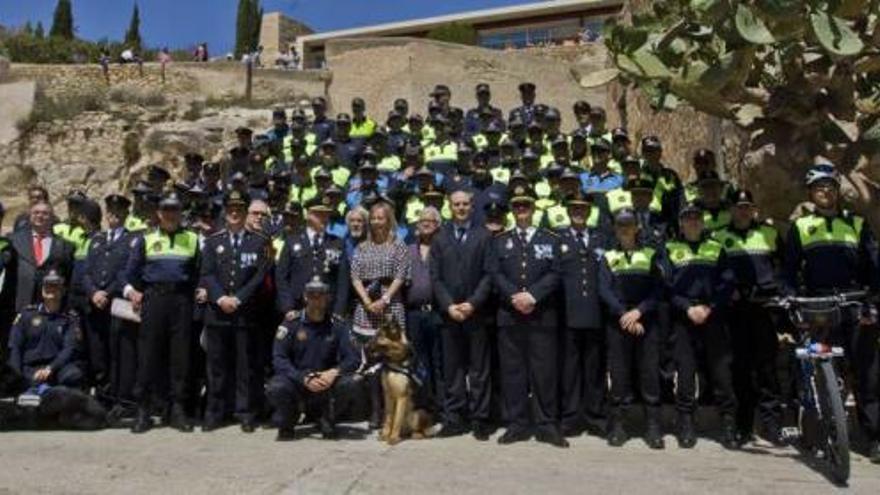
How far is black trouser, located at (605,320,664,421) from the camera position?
725 centimetres

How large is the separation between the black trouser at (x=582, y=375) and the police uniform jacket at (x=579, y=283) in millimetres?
111

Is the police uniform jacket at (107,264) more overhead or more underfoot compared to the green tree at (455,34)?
more underfoot

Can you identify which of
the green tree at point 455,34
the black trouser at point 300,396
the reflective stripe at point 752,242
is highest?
the green tree at point 455,34

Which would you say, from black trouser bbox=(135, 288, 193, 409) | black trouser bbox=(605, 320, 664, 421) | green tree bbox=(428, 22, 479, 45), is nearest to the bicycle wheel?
black trouser bbox=(605, 320, 664, 421)

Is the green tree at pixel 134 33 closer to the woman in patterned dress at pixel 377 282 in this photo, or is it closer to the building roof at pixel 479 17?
the building roof at pixel 479 17

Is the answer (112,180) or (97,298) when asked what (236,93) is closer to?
(112,180)

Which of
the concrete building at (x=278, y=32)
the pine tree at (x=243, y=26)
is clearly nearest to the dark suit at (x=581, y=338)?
the concrete building at (x=278, y=32)

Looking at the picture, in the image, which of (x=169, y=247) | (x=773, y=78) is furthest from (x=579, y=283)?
(x=169, y=247)

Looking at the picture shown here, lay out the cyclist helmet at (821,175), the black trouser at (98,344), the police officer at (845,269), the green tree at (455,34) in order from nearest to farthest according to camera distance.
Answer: the police officer at (845,269), the cyclist helmet at (821,175), the black trouser at (98,344), the green tree at (455,34)

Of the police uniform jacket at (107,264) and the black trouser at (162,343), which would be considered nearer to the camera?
the black trouser at (162,343)

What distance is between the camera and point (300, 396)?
7527mm

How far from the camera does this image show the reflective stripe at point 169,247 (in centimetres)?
805

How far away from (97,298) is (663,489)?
17.4 ft

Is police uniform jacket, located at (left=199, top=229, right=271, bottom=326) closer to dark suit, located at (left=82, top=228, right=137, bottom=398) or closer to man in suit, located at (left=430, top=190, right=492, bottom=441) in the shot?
dark suit, located at (left=82, top=228, right=137, bottom=398)
